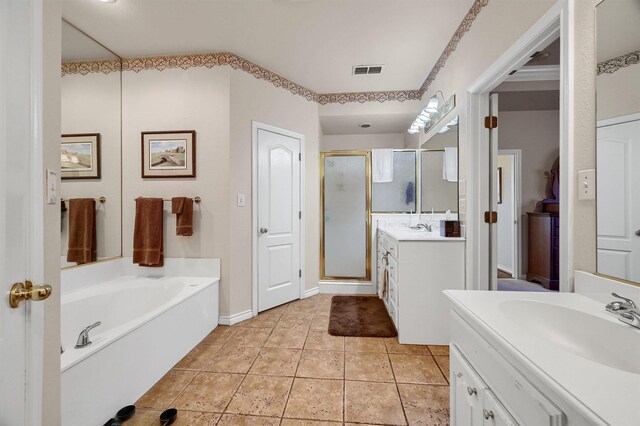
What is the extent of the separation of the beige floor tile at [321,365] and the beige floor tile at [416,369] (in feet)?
1.25

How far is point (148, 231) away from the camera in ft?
8.05

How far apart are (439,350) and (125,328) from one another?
7.05ft

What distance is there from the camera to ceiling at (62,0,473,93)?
193 centimetres

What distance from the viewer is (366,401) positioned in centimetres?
151

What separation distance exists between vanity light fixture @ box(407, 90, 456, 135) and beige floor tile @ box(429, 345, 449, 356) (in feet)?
6.60

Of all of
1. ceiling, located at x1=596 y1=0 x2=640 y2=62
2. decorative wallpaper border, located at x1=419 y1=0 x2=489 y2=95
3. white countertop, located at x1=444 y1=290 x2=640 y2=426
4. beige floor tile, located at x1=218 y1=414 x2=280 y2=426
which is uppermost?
decorative wallpaper border, located at x1=419 y1=0 x2=489 y2=95

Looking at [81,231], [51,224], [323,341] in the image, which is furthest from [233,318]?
[51,224]

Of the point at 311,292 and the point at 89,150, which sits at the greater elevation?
the point at 89,150

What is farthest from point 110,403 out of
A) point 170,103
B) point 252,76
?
point 252,76

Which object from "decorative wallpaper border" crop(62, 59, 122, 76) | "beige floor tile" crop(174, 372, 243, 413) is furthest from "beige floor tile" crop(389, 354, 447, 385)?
"decorative wallpaper border" crop(62, 59, 122, 76)

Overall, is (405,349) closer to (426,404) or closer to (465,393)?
(426,404)

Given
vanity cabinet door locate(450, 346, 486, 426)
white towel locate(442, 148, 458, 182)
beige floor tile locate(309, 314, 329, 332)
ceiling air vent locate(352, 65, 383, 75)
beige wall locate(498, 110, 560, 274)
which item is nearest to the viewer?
vanity cabinet door locate(450, 346, 486, 426)

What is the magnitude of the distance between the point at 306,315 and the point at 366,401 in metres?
1.30

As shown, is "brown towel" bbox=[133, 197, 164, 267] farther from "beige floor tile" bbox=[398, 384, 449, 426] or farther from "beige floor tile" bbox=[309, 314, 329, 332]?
"beige floor tile" bbox=[398, 384, 449, 426]
